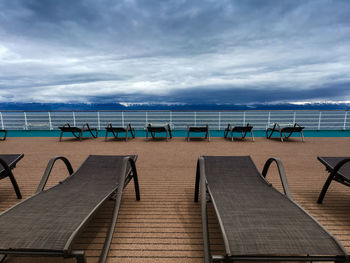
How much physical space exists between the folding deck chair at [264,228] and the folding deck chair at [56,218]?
2.82ft

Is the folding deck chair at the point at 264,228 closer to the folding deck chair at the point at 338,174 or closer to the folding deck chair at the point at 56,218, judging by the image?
the folding deck chair at the point at 338,174

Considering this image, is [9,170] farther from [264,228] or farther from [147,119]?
[147,119]

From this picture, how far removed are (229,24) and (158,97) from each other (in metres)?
43.8

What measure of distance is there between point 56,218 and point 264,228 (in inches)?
57.2

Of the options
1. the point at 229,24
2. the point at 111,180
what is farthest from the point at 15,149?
the point at 229,24

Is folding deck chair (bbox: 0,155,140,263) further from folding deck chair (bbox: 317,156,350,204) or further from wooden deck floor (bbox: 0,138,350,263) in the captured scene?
folding deck chair (bbox: 317,156,350,204)

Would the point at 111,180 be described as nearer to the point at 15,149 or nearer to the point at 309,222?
the point at 309,222

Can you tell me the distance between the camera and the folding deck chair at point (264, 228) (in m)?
0.94

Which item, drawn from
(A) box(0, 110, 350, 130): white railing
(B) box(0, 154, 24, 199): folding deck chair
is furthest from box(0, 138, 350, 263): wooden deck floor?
(A) box(0, 110, 350, 130): white railing

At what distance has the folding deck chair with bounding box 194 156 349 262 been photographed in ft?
3.09

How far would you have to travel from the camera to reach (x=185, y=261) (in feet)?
4.12

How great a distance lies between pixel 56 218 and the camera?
1.23 m

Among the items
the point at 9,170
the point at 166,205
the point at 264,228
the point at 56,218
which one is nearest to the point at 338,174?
the point at 264,228

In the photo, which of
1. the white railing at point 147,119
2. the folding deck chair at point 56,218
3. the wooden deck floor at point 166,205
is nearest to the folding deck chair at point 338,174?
the wooden deck floor at point 166,205
